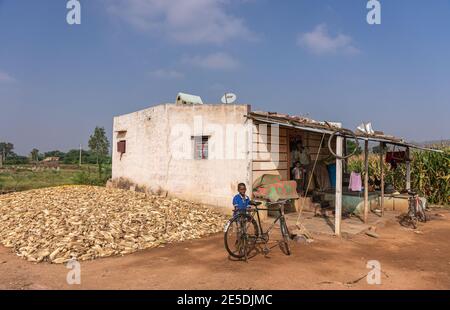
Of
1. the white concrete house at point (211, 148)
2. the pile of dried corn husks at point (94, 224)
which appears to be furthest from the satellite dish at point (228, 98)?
the pile of dried corn husks at point (94, 224)

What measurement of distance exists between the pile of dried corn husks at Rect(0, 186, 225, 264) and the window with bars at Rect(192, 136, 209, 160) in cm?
143

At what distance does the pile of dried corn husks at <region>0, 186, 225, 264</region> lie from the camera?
19.4 feet

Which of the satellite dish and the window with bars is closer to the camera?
the window with bars

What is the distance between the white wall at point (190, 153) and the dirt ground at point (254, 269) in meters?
2.58

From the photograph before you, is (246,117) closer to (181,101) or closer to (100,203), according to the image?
(181,101)

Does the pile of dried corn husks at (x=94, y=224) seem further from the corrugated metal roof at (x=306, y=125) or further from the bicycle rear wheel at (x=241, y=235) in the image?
the corrugated metal roof at (x=306, y=125)

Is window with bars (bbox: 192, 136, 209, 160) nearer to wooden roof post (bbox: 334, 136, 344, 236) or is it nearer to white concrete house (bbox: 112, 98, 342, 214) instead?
white concrete house (bbox: 112, 98, 342, 214)

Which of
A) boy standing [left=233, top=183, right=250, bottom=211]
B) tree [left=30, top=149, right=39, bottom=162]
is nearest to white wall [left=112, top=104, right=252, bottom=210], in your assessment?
boy standing [left=233, top=183, right=250, bottom=211]

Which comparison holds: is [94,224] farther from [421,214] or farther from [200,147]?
[421,214]

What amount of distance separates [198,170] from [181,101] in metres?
2.43

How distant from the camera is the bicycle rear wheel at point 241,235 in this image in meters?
5.35

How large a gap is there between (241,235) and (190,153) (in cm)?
466

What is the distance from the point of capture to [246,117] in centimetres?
877
